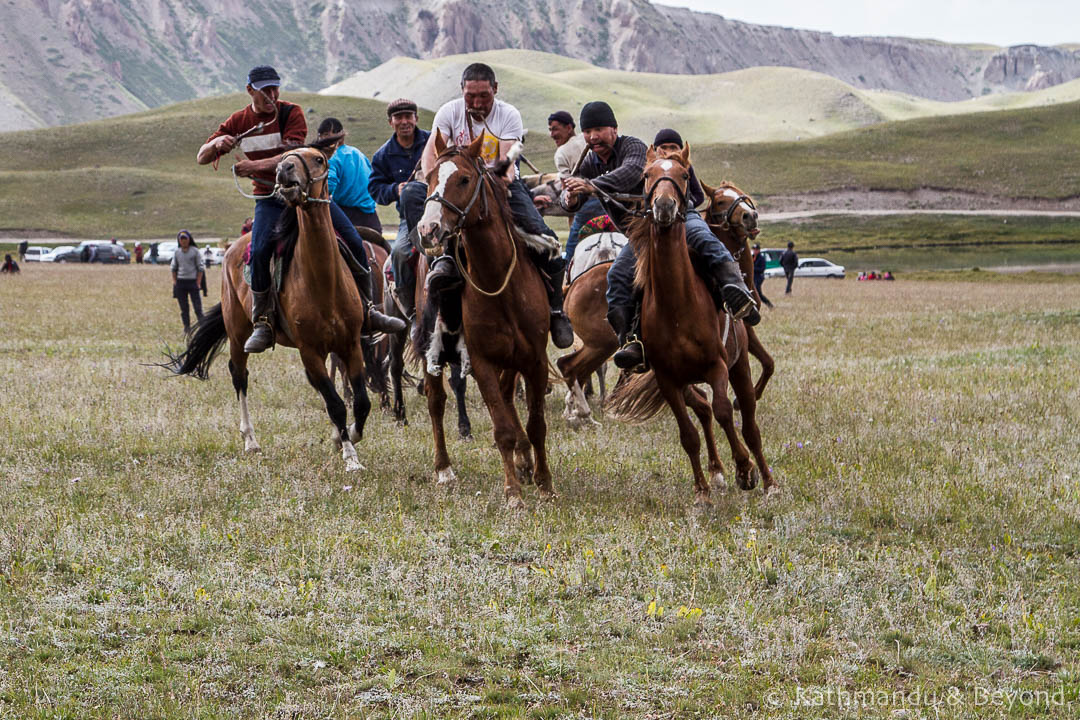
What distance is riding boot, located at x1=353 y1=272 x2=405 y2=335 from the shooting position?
403 inches

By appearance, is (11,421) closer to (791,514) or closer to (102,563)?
(102,563)

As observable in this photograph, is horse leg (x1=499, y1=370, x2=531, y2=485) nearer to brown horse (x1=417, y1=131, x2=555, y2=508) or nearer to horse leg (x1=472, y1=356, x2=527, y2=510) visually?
brown horse (x1=417, y1=131, x2=555, y2=508)

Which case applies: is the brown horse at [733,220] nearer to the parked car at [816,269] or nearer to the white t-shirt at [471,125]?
the white t-shirt at [471,125]

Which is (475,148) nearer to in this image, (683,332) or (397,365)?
(683,332)

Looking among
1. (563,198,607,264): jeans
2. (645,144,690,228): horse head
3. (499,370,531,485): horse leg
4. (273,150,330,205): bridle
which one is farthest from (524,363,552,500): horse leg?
(563,198,607,264): jeans

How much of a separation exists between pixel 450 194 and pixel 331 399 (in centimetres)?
271

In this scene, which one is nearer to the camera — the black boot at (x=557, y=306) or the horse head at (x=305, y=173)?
the horse head at (x=305, y=173)

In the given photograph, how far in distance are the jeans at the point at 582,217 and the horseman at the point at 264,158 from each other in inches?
103

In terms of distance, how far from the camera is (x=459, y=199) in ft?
26.4

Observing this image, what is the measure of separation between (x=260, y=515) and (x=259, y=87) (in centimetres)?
396

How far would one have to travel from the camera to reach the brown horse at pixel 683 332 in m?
8.05

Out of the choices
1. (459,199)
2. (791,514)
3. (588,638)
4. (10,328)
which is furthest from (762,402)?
(10,328)

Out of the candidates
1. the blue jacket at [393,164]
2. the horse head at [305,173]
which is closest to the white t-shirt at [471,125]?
the horse head at [305,173]

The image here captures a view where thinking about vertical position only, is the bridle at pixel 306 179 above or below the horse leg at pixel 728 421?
above
